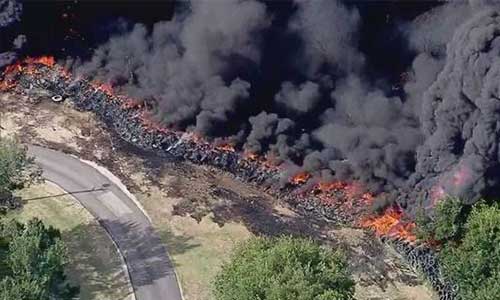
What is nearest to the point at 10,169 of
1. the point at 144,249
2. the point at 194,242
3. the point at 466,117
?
the point at 144,249

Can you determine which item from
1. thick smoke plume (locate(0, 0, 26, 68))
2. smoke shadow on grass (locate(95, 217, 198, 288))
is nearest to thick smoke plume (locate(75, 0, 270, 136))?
thick smoke plume (locate(0, 0, 26, 68))

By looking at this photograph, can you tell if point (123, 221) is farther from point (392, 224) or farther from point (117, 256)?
point (392, 224)

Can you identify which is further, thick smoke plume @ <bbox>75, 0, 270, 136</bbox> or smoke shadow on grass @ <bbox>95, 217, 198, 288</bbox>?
thick smoke plume @ <bbox>75, 0, 270, 136</bbox>

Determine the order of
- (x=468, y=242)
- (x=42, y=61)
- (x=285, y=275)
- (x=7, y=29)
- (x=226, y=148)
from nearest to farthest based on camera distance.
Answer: (x=285, y=275), (x=468, y=242), (x=226, y=148), (x=7, y=29), (x=42, y=61)

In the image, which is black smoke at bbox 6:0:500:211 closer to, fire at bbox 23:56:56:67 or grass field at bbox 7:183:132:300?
fire at bbox 23:56:56:67

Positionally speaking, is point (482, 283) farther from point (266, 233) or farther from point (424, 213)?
point (266, 233)

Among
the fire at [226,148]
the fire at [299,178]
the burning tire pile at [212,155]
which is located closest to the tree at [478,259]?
the burning tire pile at [212,155]
